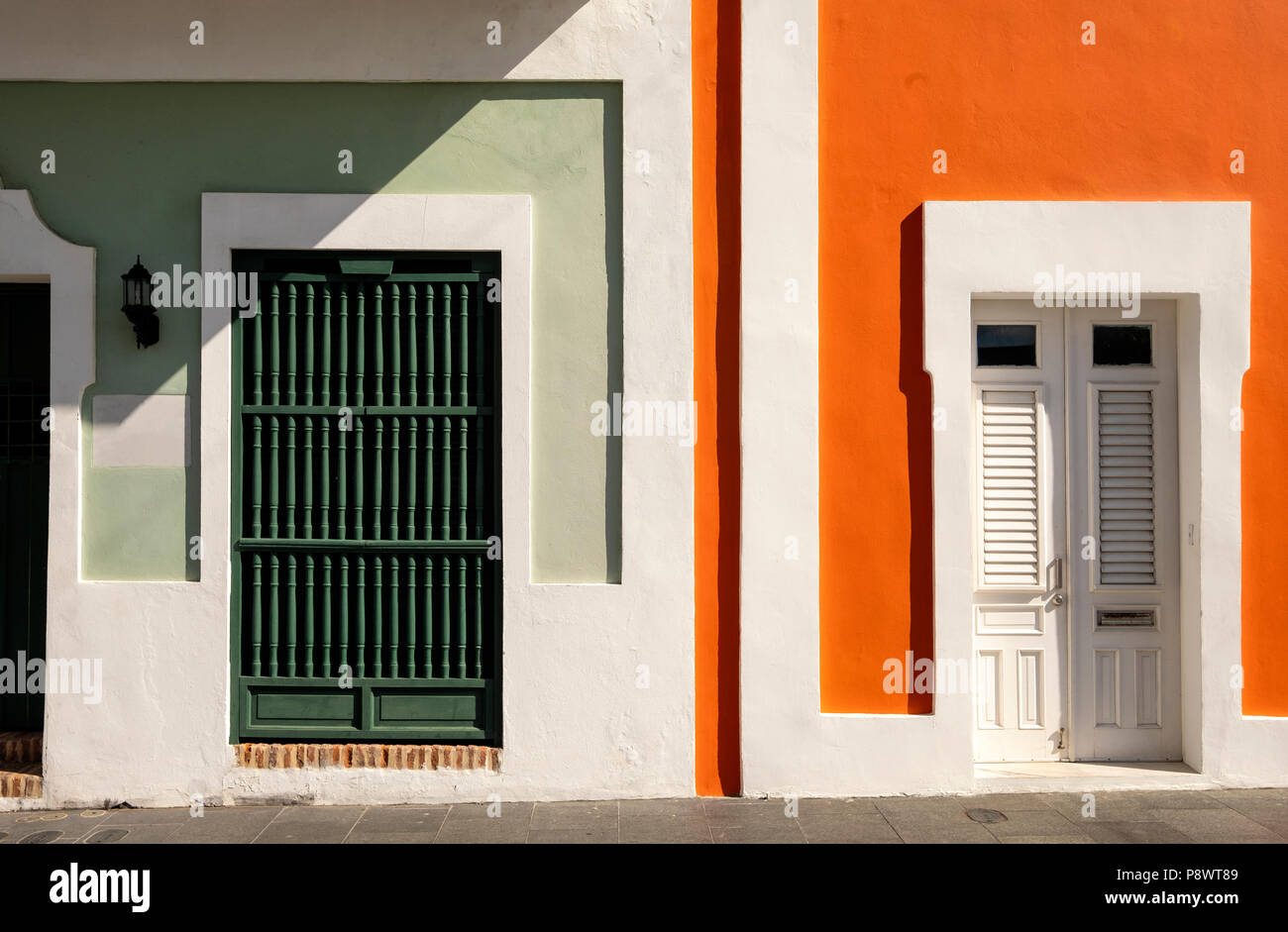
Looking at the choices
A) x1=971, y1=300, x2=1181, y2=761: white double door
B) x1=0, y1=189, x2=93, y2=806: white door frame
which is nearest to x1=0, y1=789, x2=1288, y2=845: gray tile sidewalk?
x1=971, y1=300, x2=1181, y2=761: white double door

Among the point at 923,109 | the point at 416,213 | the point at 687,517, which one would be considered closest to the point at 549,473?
the point at 687,517

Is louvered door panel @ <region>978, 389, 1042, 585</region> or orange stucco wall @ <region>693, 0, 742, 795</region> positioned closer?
orange stucco wall @ <region>693, 0, 742, 795</region>

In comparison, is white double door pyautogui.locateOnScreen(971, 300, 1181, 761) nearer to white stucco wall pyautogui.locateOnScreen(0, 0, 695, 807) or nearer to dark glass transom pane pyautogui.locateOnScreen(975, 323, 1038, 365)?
dark glass transom pane pyautogui.locateOnScreen(975, 323, 1038, 365)

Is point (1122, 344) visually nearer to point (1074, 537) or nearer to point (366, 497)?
point (1074, 537)

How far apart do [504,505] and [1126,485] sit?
Result: 3960 mm

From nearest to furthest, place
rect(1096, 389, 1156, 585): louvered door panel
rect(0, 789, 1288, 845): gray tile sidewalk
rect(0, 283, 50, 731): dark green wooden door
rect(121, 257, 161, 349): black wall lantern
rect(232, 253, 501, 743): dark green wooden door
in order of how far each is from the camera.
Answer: rect(0, 789, 1288, 845): gray tile sidewalk, rect(121, 257, 161, 349): black wall lantern, rect(232, 253, 501, 743): dark green wooden door, rect(0, 283, 50, 731): dark green wooden door, rect(1096, 389, 1156, 585): louvered door panel

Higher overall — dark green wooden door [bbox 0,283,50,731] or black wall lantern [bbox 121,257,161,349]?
black wall lantern [bbox 121,257,161,349]

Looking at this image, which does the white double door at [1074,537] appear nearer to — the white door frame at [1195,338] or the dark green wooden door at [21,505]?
the white door frame at [1195,338]

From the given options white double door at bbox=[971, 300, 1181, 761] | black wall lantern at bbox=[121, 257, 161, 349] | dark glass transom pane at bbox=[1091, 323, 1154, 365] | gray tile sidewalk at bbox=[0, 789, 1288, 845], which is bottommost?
gray tile sidewalk at bbox=[0, 789, 1288, 845]

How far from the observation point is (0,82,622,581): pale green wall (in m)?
6.33

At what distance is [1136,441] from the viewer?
6.66 m

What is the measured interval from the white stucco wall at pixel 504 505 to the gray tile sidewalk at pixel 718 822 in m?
0.16

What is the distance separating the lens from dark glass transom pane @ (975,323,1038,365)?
21.8ft

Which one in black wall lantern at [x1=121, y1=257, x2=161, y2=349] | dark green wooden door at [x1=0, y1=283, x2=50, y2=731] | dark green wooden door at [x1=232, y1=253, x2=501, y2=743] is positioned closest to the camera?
black wall lantern at [x1=121, y1=257, x2=161, y2=349]
